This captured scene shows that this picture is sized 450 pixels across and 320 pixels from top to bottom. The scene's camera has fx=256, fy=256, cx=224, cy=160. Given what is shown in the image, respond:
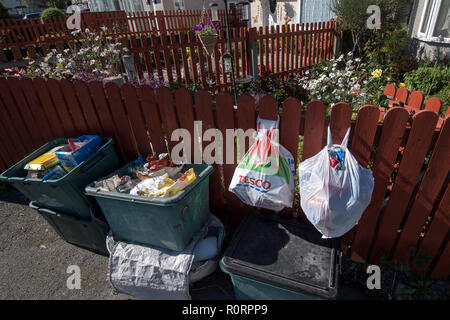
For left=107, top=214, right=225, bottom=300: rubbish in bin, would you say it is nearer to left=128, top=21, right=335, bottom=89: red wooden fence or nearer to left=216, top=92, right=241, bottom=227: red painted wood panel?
left=216, top=92, right=241, bottom=227: red painted wood panel

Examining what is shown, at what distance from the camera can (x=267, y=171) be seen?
190 centimetres

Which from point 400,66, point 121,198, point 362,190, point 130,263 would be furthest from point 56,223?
point 400,66

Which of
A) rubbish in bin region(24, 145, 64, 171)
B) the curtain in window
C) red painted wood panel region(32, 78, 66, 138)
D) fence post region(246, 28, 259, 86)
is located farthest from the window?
rubbish in bin region(24, 145, 64, 171)

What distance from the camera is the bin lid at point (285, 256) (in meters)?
1.63

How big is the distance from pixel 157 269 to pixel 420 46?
7933 millimetres

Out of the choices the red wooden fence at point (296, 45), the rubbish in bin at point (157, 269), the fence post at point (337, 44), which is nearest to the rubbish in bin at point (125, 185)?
the rubbish in bin at point (157, 269)

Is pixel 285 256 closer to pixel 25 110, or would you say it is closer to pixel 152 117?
pixel 152 117

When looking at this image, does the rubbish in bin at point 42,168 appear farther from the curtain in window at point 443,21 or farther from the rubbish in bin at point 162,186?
the curtain in window at point 443,21

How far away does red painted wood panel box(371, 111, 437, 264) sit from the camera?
163 centimetres

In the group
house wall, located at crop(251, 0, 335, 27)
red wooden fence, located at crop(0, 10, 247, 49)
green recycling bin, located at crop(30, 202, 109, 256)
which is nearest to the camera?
green recycling bin, located at crop(30, 202, 109, 256)

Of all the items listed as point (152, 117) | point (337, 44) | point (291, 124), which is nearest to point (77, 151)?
point (152, 117)

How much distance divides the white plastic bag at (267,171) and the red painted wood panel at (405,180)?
2.50 feet

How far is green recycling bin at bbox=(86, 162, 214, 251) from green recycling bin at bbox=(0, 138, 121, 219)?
243 millimetres

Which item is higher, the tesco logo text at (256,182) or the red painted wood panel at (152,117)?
the red painted wood panel at (152,117)
